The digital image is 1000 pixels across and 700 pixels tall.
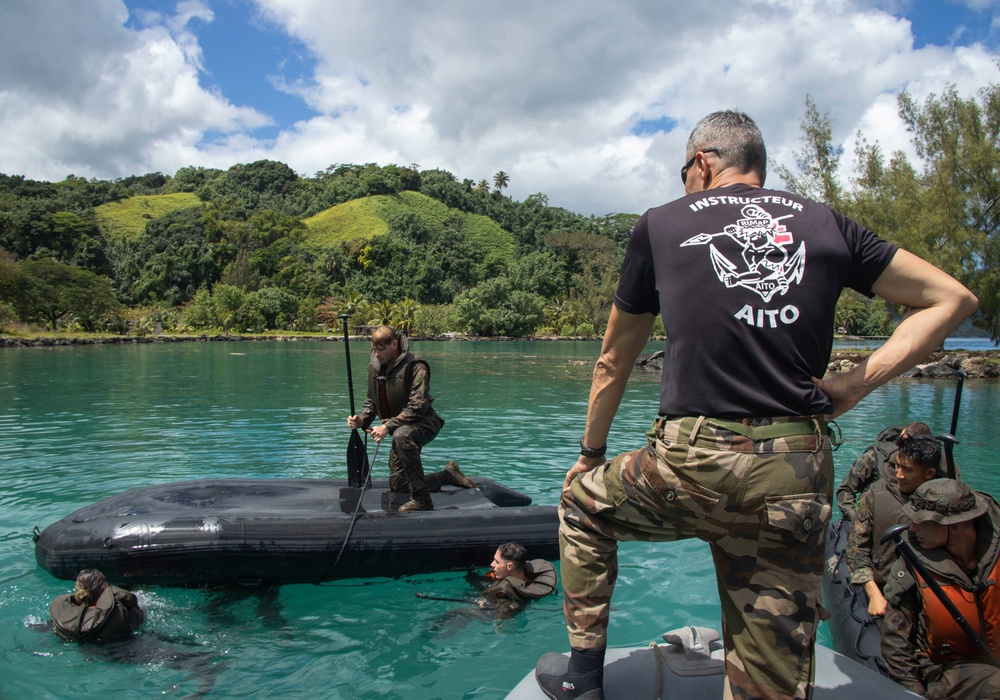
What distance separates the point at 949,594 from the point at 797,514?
6.86 feet

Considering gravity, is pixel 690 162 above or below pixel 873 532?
above

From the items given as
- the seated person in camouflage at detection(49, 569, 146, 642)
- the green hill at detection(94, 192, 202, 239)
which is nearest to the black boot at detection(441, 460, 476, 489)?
the seated person in camouflage at detection(49, 569, 146, 642)

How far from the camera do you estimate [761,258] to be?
227 cm

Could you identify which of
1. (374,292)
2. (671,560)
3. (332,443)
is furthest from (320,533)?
(374,292)

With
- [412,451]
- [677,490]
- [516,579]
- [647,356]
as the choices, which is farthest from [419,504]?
[647,356]

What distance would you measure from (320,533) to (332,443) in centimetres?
785

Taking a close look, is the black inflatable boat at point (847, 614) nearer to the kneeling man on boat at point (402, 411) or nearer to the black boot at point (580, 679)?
the black boot at point (580, 679)

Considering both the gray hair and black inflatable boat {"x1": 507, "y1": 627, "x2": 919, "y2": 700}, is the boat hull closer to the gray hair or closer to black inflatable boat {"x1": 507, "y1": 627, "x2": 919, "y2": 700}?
black inflatable boat {"x1": 507, "y1": 627, "x2": 919, "y2": 700}

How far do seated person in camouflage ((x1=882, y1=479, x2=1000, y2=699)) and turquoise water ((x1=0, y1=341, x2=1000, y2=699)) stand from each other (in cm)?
221

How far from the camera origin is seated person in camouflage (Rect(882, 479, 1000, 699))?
3480 mm

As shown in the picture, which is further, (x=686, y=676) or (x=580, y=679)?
(x=686, y=676)

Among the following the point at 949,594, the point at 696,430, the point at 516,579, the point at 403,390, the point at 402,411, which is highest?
the point at 696,430

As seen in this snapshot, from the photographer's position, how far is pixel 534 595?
593cm

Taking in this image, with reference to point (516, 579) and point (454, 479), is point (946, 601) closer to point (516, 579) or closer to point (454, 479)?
point (516, 579)
